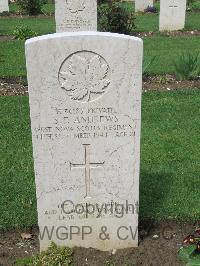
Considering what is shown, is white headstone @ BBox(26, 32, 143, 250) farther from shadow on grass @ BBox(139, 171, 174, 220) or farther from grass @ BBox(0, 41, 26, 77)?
grass @ BBox(0, 41, 26, 77)

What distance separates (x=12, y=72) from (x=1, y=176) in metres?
4.57

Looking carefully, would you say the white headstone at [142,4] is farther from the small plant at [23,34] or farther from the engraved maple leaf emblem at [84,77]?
the engraved maple leaf emblem at [84,77]

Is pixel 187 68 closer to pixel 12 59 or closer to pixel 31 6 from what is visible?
pixel 12 59

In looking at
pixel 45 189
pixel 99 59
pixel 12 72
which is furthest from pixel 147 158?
pixel 12 72

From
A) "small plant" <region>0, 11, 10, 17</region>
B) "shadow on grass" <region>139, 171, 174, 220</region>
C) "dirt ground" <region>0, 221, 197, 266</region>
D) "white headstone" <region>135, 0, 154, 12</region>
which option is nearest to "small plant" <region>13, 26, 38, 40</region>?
"small plant" <region>0, 11, 10, 17</region>

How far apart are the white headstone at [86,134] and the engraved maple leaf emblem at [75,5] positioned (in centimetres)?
742

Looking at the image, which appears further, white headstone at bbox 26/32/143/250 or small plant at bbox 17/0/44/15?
small plant at bbox 17/0/44/15

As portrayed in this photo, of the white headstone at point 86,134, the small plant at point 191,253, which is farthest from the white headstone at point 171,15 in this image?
the small plant at point 191,253

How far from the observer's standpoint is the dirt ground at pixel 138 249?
3.62 m

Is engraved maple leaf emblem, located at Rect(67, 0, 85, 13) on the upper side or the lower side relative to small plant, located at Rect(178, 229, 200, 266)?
upper

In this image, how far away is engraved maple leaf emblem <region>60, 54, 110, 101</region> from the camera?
320cm

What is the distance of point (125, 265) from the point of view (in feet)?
11.7

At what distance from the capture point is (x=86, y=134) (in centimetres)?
342

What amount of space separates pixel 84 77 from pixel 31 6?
52.5 feet
